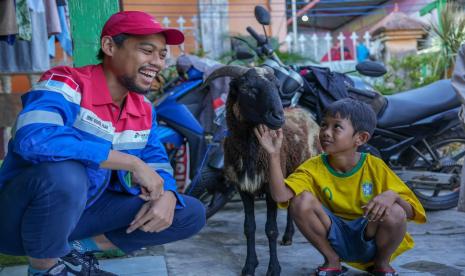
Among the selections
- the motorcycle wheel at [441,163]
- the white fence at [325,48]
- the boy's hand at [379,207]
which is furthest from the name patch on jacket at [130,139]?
the white fence at [325,48]

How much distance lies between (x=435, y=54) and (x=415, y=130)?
152 inches

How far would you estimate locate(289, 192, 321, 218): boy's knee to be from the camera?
321 cm

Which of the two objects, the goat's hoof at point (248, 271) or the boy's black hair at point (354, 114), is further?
the goat's hoof at point (248, 271)

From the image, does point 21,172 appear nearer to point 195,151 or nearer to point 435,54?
point 195,151

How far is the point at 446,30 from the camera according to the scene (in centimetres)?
830

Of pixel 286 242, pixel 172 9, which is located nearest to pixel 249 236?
pixel 286 242

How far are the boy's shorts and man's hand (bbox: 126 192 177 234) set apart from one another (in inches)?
40.5

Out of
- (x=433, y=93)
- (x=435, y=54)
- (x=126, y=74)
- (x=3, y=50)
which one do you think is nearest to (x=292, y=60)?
(x=435, y=54)

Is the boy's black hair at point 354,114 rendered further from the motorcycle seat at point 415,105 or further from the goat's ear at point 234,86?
the motorcycle seat at point 415,105

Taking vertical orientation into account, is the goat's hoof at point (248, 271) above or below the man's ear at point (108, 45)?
below

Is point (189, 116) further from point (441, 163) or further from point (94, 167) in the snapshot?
point (94, 167)

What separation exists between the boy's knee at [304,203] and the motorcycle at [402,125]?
134 centimetres

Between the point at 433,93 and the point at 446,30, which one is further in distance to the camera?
the point at 446,30

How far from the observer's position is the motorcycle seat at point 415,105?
4.95 m
